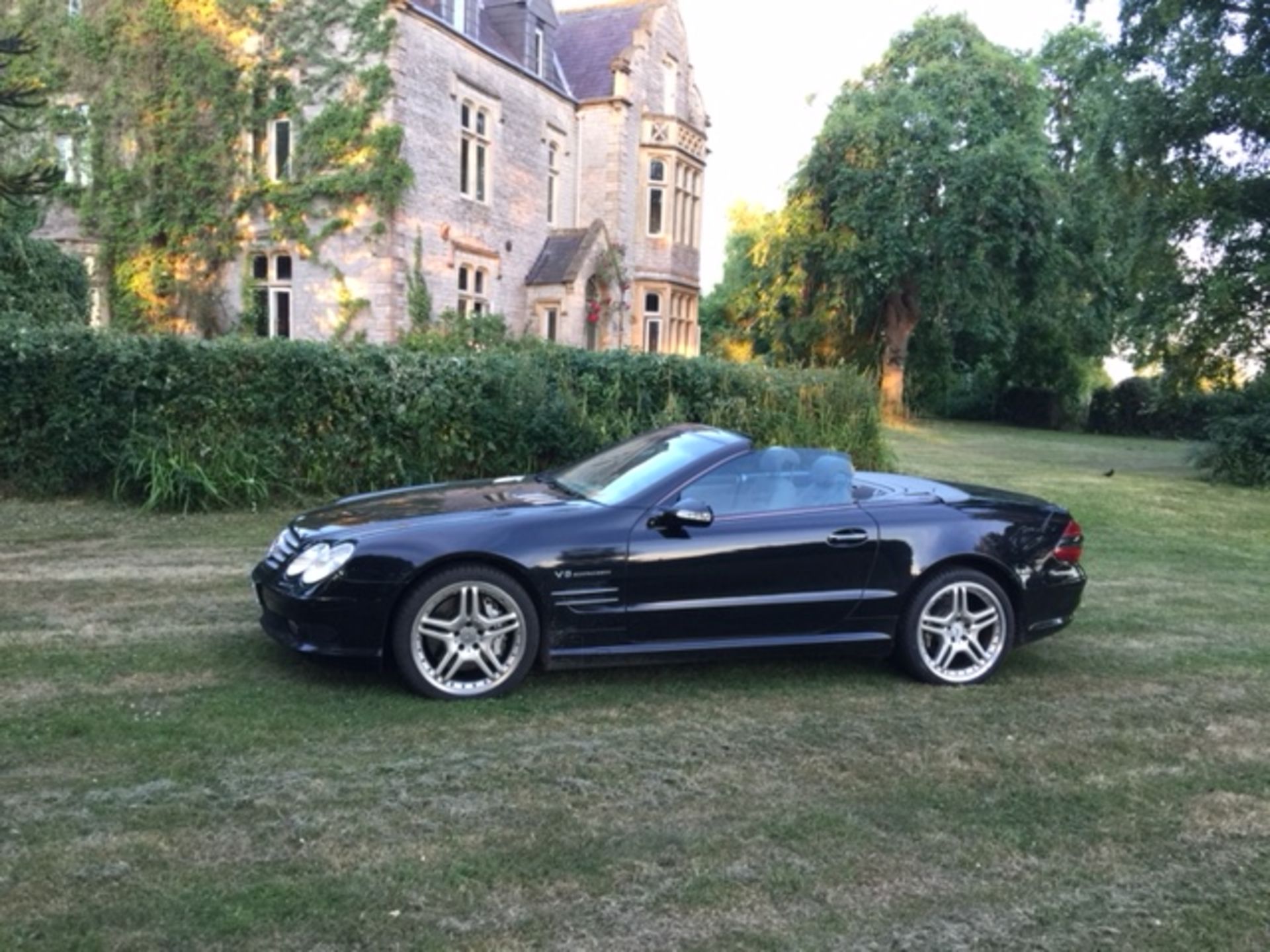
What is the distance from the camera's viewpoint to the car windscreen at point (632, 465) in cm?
575

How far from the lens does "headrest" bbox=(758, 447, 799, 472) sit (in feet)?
19.3

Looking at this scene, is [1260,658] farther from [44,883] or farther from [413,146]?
[413,146]

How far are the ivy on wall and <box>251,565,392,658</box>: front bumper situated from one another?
17.8 m

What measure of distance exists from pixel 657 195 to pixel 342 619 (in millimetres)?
26884

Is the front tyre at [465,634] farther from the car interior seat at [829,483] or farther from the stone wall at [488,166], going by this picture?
the stone wall at [488,166]

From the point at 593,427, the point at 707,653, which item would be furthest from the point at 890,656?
the point at 593,427

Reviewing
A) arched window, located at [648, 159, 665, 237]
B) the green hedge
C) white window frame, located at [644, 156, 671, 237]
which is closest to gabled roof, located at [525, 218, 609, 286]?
white window frame, located at [644, 156, 671, 237]

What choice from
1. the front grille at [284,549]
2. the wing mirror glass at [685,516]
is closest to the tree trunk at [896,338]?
the wing mirror glass at [685,516]

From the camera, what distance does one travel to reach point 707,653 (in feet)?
18.2

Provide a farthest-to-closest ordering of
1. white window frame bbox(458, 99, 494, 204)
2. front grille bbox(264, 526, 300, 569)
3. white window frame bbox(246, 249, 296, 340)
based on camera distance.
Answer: white window frame bbox(458, 99, 494, 204) → white window frame bbox(246, 249, 296, 340) → front grille bbox(264, 526, 300, 569)

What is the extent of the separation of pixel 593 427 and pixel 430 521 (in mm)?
7334

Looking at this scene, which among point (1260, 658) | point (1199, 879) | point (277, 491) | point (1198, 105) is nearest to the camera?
point (1199, 879)

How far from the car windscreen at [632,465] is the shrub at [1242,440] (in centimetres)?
1634

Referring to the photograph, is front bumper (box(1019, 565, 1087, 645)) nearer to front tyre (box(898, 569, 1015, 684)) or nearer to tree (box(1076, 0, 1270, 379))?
front tyre (box(898, 569, 1015, 684))
